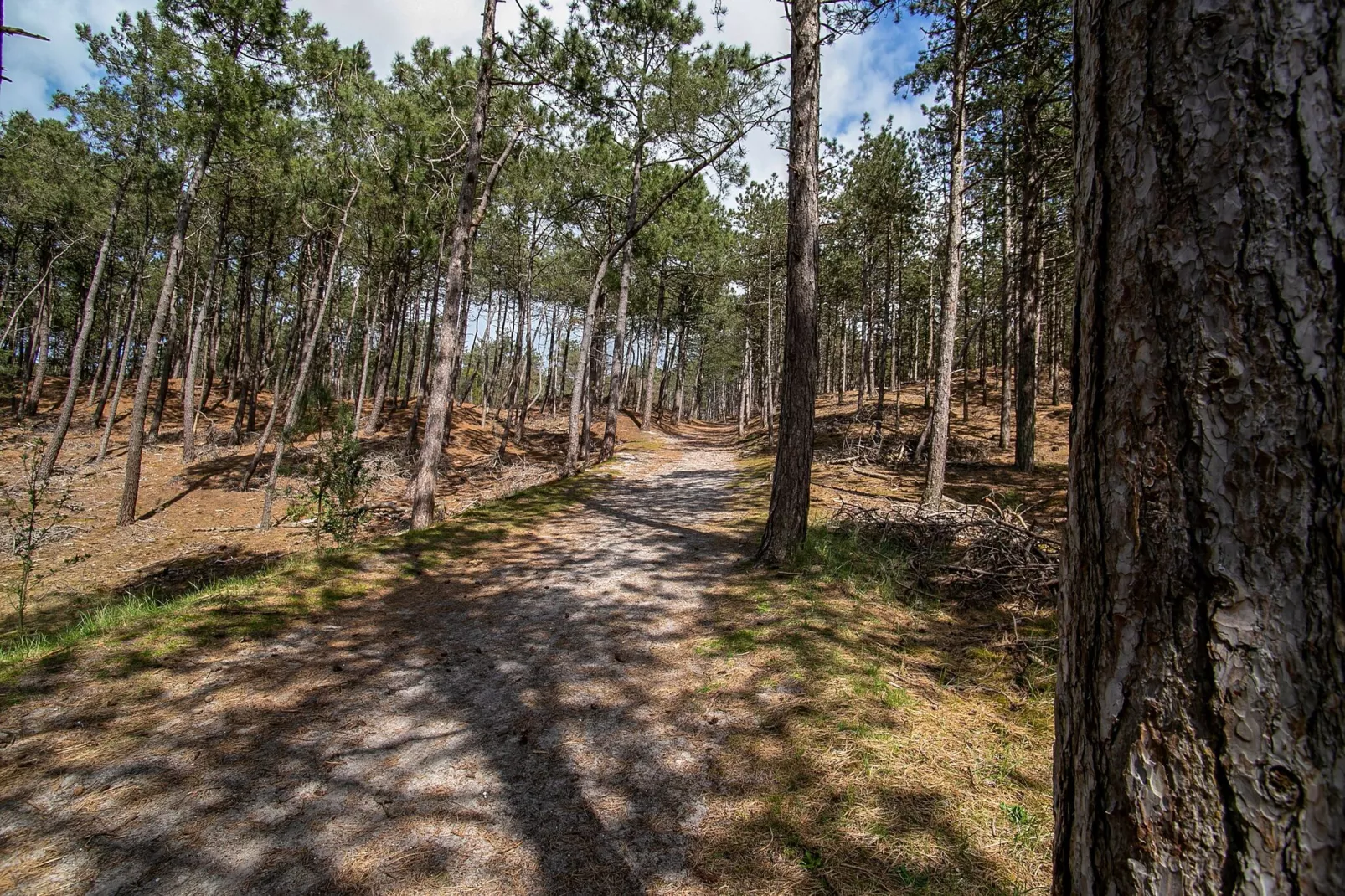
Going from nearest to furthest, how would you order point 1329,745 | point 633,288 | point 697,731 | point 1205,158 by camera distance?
point 1329,745 → point 1205,158 → point 697,731 → point 633,288

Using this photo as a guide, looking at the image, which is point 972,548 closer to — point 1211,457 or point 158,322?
point 1211,457

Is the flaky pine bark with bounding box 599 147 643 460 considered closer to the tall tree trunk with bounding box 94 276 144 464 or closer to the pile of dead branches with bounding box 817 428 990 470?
the pile of dead branches with bounding box 817 428 990 470

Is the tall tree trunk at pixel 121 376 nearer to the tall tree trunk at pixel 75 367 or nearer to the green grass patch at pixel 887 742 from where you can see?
the tall tree trunk at pixel 75 367

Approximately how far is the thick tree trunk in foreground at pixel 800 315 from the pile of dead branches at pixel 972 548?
3.76 ft

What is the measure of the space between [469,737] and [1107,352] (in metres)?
3.32

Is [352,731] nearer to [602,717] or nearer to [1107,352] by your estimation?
[602,717]

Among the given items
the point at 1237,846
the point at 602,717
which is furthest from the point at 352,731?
the point at 1237,846

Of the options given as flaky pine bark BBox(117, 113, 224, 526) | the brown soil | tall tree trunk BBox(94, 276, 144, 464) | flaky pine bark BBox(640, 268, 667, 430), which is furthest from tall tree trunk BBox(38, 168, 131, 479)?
flaky pine bark BBox(640, 268, 667, 430)

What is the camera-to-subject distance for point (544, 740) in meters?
3.01

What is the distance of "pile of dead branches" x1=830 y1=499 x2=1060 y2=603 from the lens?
4.55 m

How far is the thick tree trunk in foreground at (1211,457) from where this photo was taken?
0.68 m

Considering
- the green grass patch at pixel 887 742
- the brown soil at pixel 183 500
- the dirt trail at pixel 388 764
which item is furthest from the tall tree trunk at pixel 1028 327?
the brown soil at pixel 183 500

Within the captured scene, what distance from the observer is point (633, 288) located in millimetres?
26672

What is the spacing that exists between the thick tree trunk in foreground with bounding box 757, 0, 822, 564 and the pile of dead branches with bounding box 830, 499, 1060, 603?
3.76 ft
